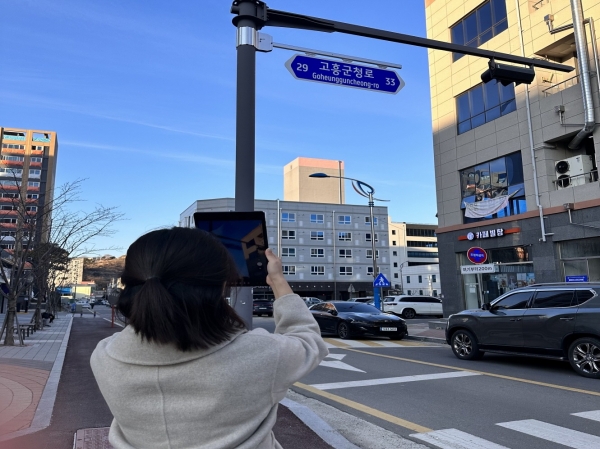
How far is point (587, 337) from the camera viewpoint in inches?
355

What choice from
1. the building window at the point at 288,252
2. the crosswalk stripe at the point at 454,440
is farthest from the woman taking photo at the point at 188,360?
the building window at the point at 288,252

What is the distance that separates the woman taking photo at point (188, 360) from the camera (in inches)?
56.3

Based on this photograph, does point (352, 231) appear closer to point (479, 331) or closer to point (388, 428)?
point (479, 331)

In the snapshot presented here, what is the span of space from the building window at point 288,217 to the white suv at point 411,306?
1288 inches

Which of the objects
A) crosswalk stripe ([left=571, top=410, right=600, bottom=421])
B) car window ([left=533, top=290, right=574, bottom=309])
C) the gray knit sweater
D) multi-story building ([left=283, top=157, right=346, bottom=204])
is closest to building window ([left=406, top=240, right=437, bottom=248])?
multi-story building ([left=283, top=157, right=346, bottom=204])

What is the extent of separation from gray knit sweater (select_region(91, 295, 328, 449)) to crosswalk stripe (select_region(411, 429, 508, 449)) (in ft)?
14.0

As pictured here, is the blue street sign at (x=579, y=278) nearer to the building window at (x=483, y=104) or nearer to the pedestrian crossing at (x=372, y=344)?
the pedestrian crossing at (x=372, y=344)

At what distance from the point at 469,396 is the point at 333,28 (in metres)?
5.73

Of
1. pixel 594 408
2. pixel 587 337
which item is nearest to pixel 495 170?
pixel 587 337

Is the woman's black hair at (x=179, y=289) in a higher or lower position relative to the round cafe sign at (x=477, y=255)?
lower

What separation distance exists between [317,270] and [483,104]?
44991mm

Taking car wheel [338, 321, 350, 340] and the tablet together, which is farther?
car wheel [338, 321, 350, 340]

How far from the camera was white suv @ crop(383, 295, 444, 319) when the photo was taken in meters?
33.0

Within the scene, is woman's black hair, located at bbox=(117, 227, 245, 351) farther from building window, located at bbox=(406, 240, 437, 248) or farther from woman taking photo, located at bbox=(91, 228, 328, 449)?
building window, located at bbox=(406, 240, 437, 248)
